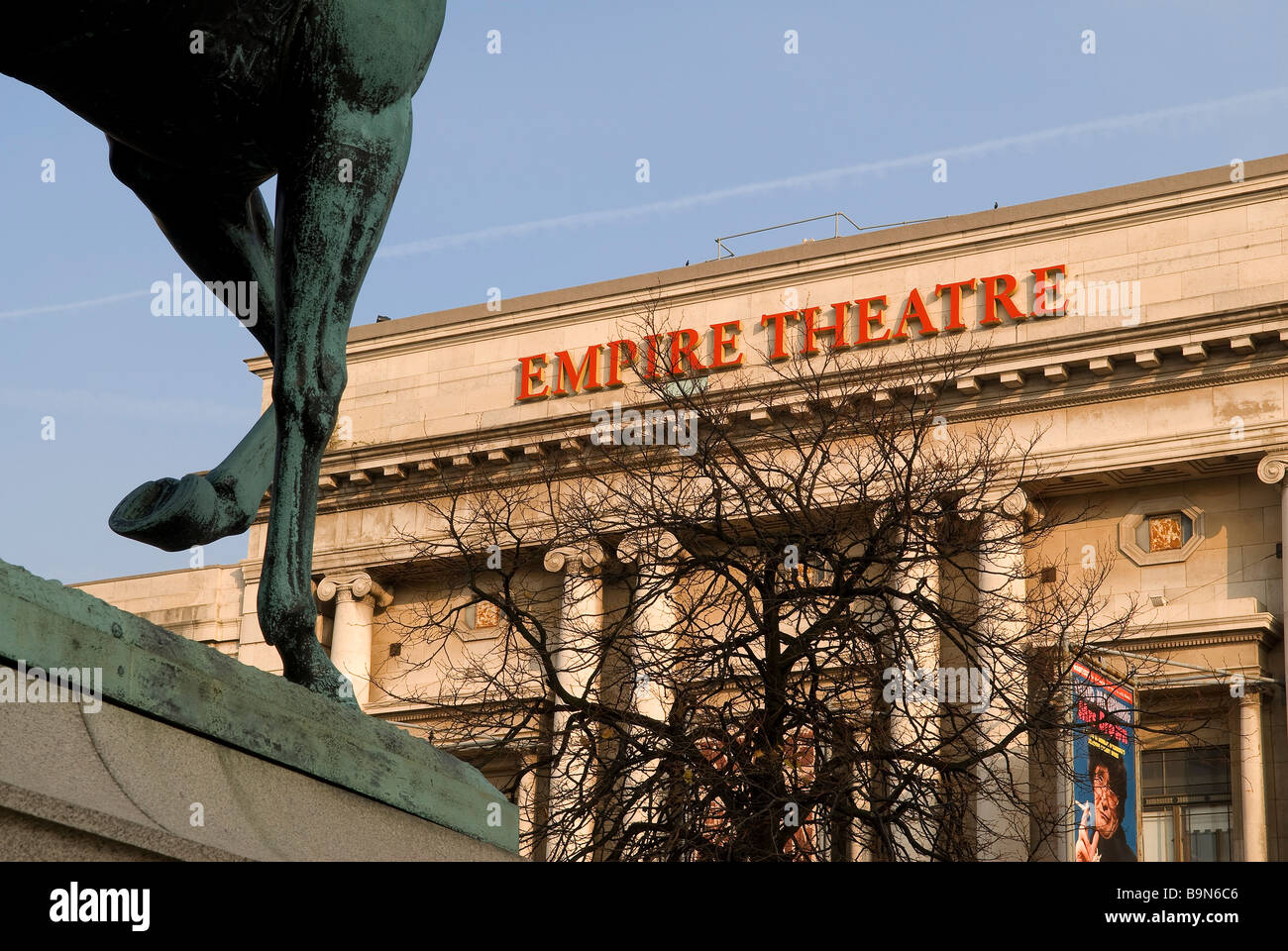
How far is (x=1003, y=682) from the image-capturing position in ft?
71.5

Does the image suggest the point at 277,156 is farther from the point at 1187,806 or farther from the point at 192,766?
the point at 1187,806

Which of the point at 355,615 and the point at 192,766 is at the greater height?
the point at 355,615

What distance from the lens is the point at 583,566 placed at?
2239 cm

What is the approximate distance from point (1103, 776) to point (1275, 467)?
1073 cm

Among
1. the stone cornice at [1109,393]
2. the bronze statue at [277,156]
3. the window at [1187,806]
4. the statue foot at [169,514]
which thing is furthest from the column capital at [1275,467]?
the statue foot at [169,514]

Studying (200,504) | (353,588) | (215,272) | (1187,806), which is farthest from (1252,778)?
(200,504)

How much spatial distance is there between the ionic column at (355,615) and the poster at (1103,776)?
19.1 metres

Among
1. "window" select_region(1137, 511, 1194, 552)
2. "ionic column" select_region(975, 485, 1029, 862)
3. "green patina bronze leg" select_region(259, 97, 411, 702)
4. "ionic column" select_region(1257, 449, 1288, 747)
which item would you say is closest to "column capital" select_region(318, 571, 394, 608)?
"ionic column" select_region(975, 485, 1029, 862)

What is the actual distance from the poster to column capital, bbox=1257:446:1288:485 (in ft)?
28.0

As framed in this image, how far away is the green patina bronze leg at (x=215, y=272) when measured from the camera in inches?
167

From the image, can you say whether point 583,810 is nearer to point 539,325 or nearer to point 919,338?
point 919,338

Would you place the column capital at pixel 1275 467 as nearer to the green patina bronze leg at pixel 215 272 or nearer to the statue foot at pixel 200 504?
the green patina bronze leg at pixel 215 272

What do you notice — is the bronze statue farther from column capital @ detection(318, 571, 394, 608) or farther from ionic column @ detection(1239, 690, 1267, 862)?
column capital @ detection(318, 571, 394, 608)
